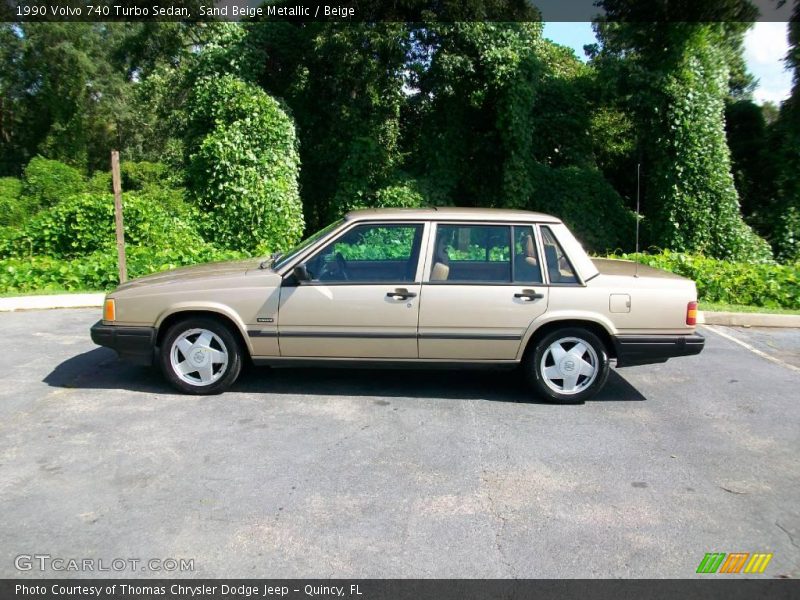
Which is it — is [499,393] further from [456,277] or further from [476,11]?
[476,11]

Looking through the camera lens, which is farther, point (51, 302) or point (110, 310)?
point (51, 302)

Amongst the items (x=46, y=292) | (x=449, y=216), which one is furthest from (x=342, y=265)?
(x=46, y=292)

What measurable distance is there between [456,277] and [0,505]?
3.61 metres

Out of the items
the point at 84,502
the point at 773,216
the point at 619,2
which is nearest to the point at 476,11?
the point at 619,2

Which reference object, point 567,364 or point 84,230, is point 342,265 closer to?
point 567,364

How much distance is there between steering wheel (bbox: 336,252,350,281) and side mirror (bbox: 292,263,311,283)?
32 centimetres

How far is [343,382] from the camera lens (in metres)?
6.38

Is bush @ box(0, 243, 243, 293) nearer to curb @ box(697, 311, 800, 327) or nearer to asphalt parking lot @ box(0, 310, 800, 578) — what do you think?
asphalt parking lot @ box(0, 310, 800, 578)

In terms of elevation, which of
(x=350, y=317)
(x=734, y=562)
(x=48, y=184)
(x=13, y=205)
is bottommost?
(x=734, y=562)

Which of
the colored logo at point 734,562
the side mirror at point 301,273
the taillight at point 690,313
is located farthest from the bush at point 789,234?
the colored logo at point 734,562

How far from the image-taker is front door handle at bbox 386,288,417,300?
5.72 metres

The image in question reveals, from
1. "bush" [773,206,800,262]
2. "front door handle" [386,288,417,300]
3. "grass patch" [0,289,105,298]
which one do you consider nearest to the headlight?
"front door handle" [386,288,417,300]

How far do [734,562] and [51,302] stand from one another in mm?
8940
